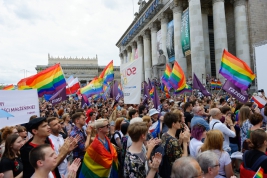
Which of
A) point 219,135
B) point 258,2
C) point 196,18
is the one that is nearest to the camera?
point 219,135

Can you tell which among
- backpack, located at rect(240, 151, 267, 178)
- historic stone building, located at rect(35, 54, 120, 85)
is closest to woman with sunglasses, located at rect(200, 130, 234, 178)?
backpack, located at rect(240, 151, 267, 178)

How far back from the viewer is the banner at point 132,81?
893cm

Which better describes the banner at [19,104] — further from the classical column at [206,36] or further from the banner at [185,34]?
the classical column at [206,36]

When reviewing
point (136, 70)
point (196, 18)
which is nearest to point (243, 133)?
point (136, 70)

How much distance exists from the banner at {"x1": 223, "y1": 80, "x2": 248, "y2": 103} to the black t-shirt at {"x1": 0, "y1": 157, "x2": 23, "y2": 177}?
26.5 ft

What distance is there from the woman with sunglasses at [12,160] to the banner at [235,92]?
8020 mm

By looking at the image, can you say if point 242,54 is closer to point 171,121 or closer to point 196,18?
point 196,18

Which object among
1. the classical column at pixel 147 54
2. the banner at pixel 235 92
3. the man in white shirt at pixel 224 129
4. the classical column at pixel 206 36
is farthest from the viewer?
the classical column at pixel 147 54

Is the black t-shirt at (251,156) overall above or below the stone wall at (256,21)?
below

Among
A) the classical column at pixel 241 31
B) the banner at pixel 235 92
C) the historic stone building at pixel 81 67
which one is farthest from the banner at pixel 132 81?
the historic stone building at pixel 81 67

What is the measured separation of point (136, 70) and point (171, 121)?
A: 513cm

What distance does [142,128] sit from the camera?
3.51 metres

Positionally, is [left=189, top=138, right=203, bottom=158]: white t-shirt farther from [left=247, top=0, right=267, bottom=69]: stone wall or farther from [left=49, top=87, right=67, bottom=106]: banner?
[left=247, top=0, right=267, bottom=69]: stone wall

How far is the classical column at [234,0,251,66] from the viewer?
24.1 m
